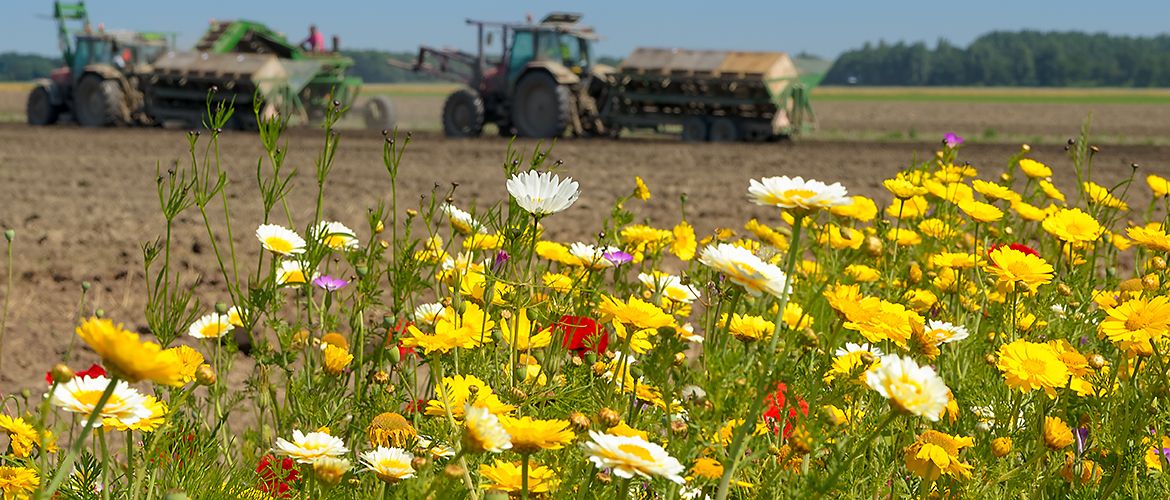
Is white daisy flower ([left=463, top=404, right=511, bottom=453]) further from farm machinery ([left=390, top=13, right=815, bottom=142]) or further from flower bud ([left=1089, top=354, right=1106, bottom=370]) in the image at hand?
farm machinery ([left=390, top=13, right=815, bottom=142])

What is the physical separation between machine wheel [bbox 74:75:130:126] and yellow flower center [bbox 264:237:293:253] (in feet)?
67.7

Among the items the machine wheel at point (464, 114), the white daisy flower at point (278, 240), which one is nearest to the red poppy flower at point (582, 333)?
the white daisy flower at point (278, 240)

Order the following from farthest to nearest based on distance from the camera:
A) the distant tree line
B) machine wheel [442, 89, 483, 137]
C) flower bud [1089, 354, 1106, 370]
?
the distant tree line → machine wheel [442, 89, 483, 137] → flower bud [1089, 354, 1106, 370]

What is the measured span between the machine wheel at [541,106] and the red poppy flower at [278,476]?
15.7m

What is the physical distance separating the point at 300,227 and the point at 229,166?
4.96 meters

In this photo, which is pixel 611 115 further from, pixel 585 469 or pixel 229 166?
pixel 585 469

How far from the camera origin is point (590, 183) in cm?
1135

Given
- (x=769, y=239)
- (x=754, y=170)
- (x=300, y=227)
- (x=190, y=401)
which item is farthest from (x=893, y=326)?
(x=754, y=170)

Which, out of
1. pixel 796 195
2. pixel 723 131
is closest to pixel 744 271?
pixel 796 195

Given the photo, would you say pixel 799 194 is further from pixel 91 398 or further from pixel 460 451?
pixel 91 398

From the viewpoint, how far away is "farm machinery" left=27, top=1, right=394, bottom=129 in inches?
766

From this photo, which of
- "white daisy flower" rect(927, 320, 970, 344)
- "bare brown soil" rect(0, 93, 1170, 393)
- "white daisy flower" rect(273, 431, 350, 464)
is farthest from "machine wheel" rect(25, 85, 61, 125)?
"white daisy flower" rect(927, 320, 970, 344)

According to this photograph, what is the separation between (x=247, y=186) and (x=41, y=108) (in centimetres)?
1428

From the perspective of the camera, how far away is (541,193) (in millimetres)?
1599
